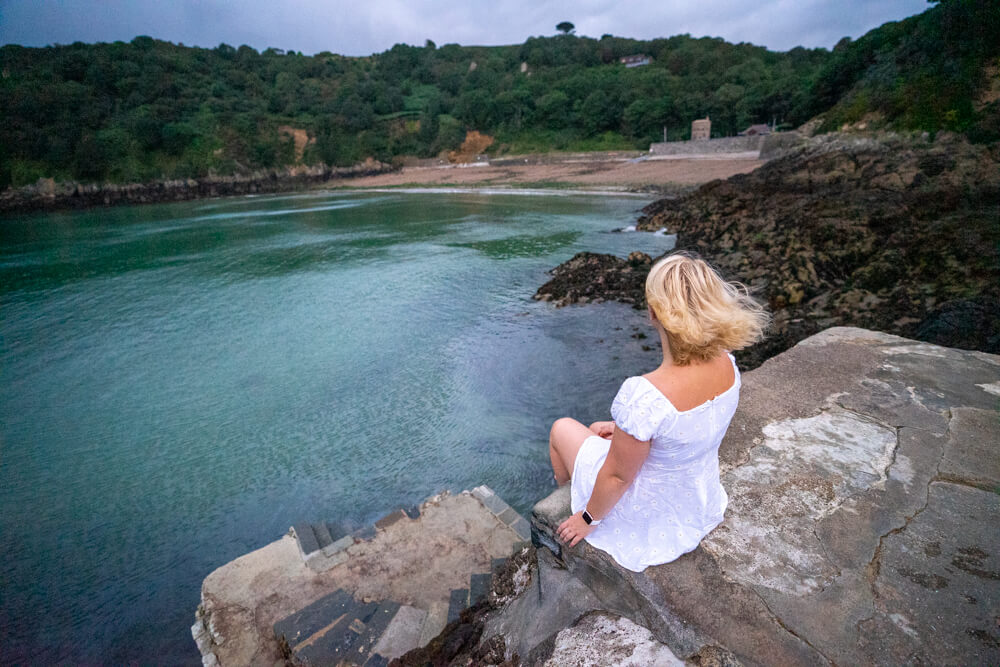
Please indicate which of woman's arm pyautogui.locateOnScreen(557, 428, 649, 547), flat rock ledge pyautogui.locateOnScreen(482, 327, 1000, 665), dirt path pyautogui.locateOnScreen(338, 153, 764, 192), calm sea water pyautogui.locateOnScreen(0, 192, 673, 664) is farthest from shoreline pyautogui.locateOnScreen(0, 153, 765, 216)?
woman's arm pyautogui.locateOnScreen(557, 428, 649, 547)

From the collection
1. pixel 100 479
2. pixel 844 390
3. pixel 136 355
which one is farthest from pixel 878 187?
pixel 136 355

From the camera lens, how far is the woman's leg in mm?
2281

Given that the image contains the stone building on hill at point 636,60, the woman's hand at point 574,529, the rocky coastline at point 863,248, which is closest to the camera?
the woman's hand at point 574,529

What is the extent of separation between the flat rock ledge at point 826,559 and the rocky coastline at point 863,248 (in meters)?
3.14

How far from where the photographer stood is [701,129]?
45.3m

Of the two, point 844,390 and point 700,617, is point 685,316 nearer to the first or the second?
point 700,617

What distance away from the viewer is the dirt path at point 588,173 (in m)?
31.9

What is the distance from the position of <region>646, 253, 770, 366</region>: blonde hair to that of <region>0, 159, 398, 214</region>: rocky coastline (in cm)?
6386

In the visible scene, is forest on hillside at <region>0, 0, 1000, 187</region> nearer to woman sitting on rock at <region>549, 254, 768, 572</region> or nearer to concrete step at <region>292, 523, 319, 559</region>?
woman sitting on rock at <region>549, 254, 768, 572</region>

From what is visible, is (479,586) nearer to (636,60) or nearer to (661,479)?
(661,479)

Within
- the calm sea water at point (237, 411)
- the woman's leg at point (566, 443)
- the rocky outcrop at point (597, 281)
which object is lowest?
the calm sea water at point (237, 411)

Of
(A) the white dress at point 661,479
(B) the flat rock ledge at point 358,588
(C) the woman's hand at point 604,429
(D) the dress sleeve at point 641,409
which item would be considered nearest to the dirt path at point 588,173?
(B) the flat rock ledge at point 358,588

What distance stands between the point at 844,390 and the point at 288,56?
13757cm

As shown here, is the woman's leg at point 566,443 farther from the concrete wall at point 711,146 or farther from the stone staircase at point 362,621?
the concrete wall at point 711,146
